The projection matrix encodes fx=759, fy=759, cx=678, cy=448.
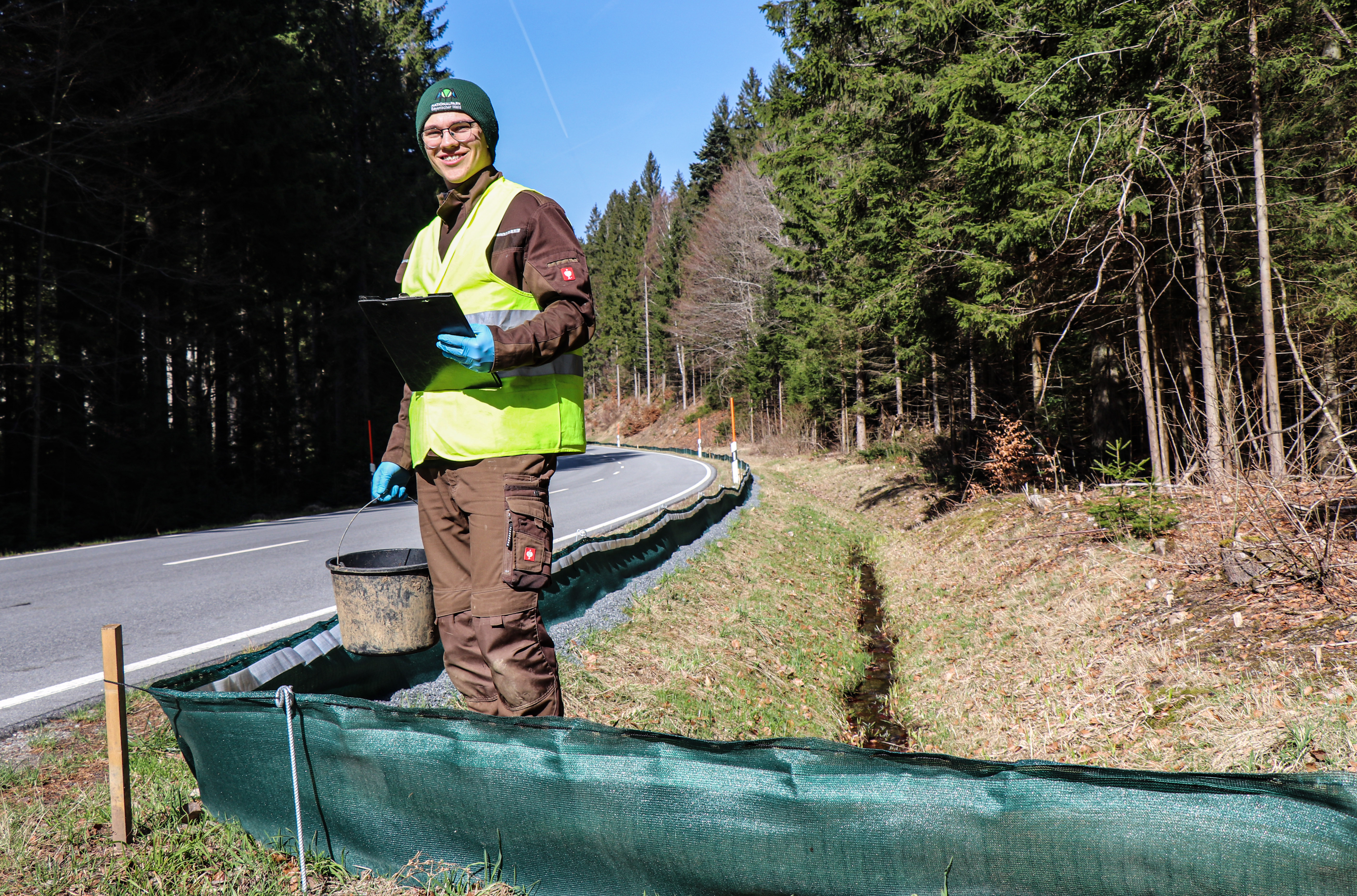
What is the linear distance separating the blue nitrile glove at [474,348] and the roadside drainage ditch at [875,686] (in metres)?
2.82

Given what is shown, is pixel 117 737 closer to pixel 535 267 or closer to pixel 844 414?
pixel 535 267

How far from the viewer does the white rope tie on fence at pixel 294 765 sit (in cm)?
248

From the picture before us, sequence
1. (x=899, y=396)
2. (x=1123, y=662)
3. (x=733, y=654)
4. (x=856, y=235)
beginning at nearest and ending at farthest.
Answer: (x=1123, y=662), (x=733, y=654), (x=856, y=235), (x=899, y=396)

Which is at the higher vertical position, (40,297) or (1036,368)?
(40,297)

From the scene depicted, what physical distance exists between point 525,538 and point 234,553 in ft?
26.9

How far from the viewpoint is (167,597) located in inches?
258

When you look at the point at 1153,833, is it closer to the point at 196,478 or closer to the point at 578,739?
the point at 578,739

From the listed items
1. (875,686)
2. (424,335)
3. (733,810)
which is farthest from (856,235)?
(733,810)

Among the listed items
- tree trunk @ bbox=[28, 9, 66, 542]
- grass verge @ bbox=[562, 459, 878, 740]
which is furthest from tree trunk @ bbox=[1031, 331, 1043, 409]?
tree trunk @ bbox=[28, 9, 66, 542]

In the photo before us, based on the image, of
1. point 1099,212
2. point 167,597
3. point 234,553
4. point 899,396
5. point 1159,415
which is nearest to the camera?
point 167,597

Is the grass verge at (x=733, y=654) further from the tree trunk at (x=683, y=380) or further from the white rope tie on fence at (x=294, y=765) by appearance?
the tree trunk at (x=683, y=380)

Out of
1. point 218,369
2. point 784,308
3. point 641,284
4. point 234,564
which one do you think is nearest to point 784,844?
point 234,564

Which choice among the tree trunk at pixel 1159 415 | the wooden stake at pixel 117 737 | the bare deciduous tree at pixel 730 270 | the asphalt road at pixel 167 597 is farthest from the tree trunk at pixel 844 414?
the wooden stake at pixel 117 737

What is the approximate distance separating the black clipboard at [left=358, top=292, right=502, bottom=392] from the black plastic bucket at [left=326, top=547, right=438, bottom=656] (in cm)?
82
